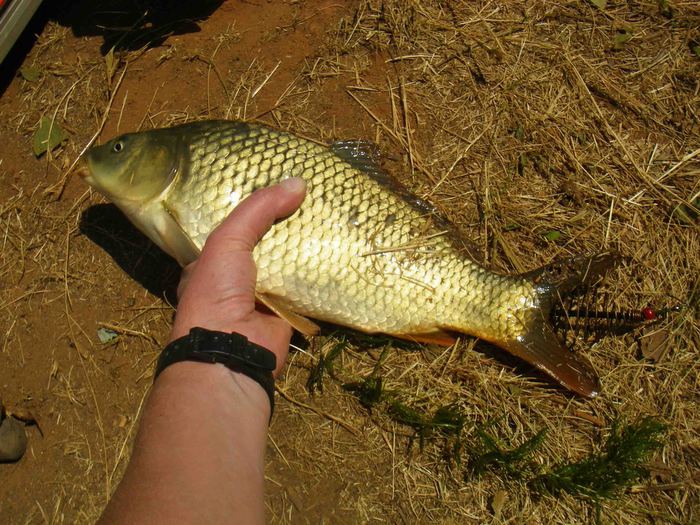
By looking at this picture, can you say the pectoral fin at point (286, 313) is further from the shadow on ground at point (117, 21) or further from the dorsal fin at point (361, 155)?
the shadow on ground at point (117, 21)

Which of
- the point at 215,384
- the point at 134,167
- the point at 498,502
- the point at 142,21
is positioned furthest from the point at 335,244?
the point at 142,21

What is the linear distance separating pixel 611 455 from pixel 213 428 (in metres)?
1.70

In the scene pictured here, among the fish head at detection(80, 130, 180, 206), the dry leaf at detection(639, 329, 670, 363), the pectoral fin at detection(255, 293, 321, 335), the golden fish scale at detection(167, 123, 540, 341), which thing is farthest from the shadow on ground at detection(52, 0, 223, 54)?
the dry leaf at detection(639, 329, 670, 363)

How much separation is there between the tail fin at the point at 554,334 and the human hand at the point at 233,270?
1100 millimetres

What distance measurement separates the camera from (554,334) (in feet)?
7.34

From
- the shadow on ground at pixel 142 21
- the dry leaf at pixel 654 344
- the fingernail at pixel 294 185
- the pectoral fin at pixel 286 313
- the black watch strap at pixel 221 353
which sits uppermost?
the shadow on ground at pixel 142 21

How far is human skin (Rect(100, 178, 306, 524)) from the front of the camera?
1476mm

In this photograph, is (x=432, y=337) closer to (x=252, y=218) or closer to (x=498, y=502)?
(x=498, y=502)

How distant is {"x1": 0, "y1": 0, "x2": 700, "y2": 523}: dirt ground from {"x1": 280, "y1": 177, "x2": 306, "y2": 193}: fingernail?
69cm

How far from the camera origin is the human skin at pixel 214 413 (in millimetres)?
1476

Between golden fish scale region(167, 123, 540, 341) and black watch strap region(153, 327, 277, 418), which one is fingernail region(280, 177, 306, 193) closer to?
golden fish scale region(167, 123, 540, 341)

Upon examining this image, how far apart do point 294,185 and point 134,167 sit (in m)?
0.72

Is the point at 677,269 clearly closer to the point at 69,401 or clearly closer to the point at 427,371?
the point at 427,371

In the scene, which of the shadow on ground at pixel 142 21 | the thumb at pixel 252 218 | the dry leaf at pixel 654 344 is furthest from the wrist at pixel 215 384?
the shadow on ground at pixel 142 21
